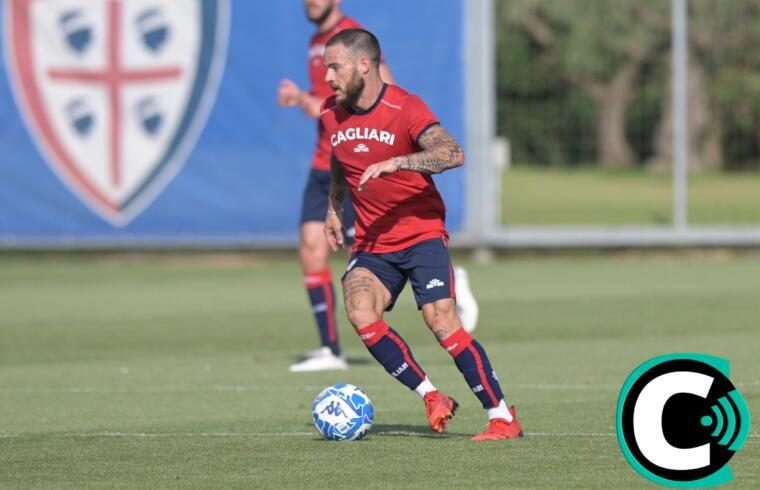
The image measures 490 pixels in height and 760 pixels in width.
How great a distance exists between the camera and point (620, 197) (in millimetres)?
22891

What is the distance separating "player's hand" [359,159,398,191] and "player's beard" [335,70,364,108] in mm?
696

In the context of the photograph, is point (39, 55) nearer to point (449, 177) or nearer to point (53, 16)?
point (53, 16)

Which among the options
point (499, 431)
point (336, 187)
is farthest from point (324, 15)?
point (499, 431)

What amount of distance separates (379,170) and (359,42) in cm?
95

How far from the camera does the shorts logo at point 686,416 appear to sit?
6.31m

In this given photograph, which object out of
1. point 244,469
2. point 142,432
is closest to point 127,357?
point 142,432

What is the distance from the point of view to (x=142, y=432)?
8.72 m

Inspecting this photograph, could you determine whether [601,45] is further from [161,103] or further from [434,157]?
[434,157]

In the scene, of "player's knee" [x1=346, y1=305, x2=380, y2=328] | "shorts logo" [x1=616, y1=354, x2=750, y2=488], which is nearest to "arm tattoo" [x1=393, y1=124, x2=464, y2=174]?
"player's knee" [x1=346, y1=305, x2=380, y2=328]

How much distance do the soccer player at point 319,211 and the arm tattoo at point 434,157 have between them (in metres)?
3.53

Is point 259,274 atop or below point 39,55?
below

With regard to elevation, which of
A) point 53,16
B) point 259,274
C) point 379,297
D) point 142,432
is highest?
point 53,16

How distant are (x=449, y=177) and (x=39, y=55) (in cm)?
559

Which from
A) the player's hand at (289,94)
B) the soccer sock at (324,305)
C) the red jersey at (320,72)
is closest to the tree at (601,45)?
the red jersey at (320,72)
